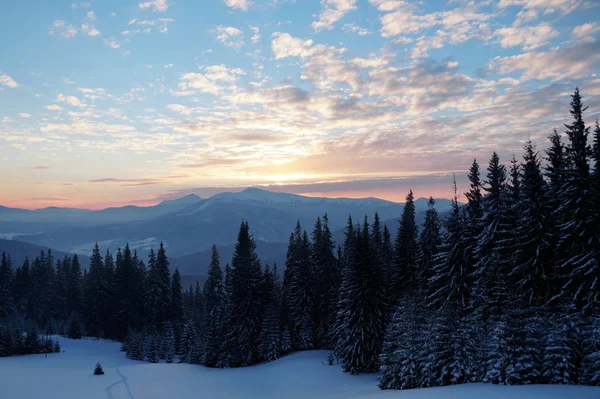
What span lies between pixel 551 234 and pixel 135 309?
256 ft

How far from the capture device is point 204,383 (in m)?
40.6

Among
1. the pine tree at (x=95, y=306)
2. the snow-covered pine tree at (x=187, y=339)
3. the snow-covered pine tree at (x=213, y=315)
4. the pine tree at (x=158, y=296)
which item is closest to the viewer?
the snow-covered pine tree at (x=213, y=315)

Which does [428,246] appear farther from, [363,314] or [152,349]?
[152,349]

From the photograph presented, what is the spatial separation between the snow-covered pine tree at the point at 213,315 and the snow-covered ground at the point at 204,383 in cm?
391

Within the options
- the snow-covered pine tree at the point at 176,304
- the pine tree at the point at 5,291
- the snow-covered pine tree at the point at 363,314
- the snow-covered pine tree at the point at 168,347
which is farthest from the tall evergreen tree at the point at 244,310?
the pine tree at the point at 5,291

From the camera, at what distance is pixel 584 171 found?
2828 centimetres

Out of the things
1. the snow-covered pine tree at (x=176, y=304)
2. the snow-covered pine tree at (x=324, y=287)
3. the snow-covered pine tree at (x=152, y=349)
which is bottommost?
the snow-covered pine tree at (x=152, y=349)

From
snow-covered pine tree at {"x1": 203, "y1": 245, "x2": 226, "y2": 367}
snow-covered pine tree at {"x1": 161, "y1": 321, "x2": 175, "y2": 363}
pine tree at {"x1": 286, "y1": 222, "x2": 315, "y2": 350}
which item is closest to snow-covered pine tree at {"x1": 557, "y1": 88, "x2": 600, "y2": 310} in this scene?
pine tree at {"x1": 286, "y1": 222, "x2": 315, "y2": 350}

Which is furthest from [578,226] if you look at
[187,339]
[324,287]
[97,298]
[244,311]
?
[97,298]

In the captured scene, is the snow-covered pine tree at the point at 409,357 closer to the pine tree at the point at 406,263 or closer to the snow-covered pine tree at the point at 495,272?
the snow-covered pine tree at the point at 495,272

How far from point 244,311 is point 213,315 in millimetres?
7281

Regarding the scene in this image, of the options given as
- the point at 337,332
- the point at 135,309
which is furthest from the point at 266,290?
the point at 135,309

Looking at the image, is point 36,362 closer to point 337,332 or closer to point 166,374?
point 166,374

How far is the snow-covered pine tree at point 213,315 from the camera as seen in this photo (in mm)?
53906
